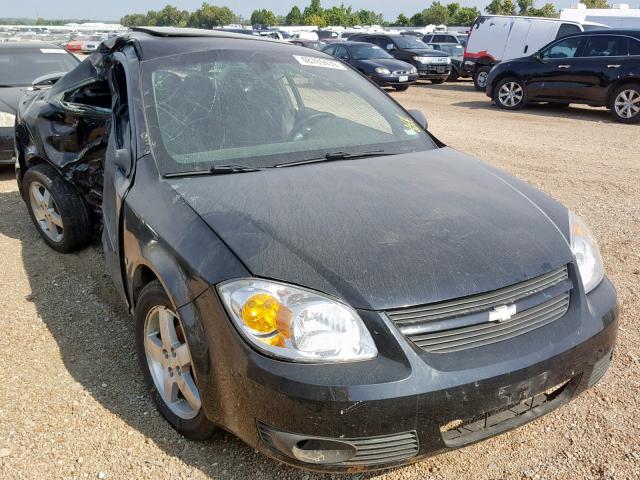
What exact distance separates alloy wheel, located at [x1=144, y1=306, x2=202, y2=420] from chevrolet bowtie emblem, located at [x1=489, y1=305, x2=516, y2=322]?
3.66 feet

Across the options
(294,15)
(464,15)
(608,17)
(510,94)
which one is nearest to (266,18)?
(294,15)

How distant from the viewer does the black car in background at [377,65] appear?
1619cm

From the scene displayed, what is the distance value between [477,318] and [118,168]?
1896 mm

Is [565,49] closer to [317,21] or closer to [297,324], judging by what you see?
[297,324]

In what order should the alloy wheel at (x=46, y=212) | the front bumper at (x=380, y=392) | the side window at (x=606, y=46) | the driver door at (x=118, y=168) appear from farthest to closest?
the side window at (x=606, y=46), the alloy wheel at (x=46, y=212), the driver door at (x=118, y=168), the front bumper at (x=380, y=392)

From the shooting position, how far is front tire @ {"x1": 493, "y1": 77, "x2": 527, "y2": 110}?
1291cm

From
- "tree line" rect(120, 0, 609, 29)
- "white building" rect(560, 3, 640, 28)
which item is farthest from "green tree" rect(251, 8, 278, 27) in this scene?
"white building" rect(560, 3, 640, 28)

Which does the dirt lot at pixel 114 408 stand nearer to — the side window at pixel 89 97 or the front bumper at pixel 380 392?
the front bumper at pixel 380 392

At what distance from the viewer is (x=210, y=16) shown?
4510 inches

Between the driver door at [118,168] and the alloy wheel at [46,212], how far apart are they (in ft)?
4.69

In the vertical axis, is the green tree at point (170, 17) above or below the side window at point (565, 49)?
below

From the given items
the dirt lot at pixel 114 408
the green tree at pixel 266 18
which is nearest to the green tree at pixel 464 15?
the green tree at pixel 266 18

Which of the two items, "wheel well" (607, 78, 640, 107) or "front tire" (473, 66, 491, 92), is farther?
"front tire" (473, 66, 491, 92)

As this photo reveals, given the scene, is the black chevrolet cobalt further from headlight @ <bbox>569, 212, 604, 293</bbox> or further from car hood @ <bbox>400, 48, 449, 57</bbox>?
car hood @ <bbox>400, 48, 449, 57</bbox>
